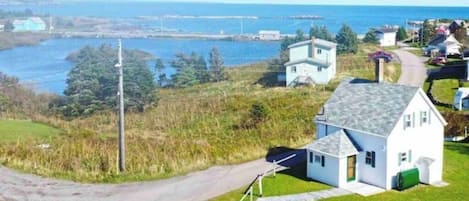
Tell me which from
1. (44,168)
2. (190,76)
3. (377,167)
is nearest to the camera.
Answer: (377,167)

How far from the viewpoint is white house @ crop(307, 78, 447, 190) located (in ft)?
71.6

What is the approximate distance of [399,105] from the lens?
22172 millimetres

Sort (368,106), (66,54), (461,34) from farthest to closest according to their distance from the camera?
(66,54), (461,34), (368,106)

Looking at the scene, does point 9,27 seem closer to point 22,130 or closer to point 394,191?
point 22,130

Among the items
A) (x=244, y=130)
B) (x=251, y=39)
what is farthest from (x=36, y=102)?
(x=251, y=39)

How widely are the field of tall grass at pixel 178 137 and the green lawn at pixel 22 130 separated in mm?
906

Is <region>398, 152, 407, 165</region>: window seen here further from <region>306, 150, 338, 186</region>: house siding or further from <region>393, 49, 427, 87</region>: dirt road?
<region>393, 49, 427, 87</region>: dirt road

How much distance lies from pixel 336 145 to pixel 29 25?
136 metres

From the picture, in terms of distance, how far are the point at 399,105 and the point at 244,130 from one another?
39.1 ft

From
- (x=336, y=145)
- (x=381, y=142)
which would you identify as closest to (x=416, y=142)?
(x=381, y=142)

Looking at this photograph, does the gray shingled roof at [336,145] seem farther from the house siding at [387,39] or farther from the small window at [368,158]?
the house siding at [387,39]

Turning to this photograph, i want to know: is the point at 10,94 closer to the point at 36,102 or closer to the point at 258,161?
the point at 36,102

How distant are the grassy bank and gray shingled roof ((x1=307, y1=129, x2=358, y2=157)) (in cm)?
10390

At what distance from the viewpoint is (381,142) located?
21.6 m
